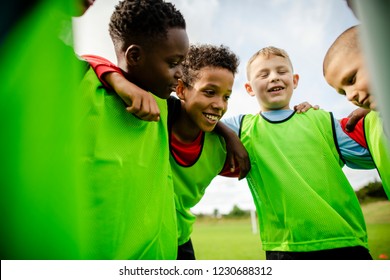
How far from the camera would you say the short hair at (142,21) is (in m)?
0.73

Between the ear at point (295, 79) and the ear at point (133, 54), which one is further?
the ear at point (295, 79)

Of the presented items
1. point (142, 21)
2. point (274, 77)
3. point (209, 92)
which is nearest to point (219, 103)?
point (209, 92)

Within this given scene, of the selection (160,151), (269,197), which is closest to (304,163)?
(269,197)

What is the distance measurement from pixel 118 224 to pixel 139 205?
5 cm

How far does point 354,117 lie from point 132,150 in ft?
1.57

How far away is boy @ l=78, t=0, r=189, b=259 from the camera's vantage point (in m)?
0.63

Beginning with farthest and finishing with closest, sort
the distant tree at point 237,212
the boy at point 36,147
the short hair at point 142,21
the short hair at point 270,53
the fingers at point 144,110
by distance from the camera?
the distant tree at point 237,212
the short hair at point 270,53
the short hair at point 142,21
the fingers at point 144,110
the boy at point 36,147

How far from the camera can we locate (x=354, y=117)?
81cm

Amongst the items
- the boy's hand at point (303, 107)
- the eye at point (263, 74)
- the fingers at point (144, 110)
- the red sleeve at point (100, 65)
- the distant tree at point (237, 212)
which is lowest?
the distant tree at point (237, 212)

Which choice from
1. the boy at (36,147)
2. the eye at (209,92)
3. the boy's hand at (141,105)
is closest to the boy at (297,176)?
the eye at (209,92)

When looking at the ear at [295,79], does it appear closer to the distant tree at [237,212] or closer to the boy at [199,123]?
the boy at [199,123]

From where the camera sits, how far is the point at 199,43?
0.86 m

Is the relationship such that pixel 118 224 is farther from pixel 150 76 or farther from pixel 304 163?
pixel 304 163

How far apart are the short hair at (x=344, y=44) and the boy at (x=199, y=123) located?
0.68 ft
